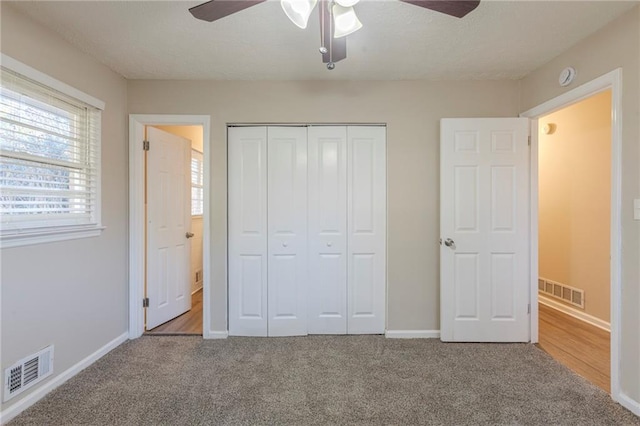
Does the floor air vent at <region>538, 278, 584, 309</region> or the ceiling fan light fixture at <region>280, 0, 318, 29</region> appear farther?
the floor air vent at <region>538, 278, 584, 309</region>

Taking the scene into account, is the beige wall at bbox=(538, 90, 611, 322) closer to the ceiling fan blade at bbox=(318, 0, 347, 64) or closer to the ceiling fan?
the ceiling fan

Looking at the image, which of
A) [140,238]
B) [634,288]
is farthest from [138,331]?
[634,288]

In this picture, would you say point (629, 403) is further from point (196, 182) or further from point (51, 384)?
point (196, 182)

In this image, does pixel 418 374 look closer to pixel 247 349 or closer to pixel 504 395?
pixel 504 395

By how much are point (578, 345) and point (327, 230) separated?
7.88ft

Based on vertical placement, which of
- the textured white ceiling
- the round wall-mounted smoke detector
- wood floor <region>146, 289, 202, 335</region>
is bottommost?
wood floor <region>146, 289, 202, 335</region>

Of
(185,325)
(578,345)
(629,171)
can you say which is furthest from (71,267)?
(578,345)

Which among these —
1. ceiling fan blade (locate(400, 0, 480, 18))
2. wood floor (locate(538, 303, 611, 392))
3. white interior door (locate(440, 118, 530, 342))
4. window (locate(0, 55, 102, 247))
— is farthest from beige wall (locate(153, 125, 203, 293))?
wood floor (locate(538, 303, 611, 392))

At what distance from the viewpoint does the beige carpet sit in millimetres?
1668

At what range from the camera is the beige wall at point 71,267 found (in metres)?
1.69

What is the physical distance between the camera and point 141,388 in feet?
6.31

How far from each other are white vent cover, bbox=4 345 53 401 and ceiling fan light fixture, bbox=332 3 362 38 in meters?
2.62

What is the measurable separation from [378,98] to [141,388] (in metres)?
2.92

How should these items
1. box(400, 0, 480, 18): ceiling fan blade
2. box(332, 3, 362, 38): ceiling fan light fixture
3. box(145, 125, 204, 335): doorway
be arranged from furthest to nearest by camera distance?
box(145, 125, 204, 335): doorway → box(332, 3, 362, 38): ceiling fan light fixture → box(400, 0, 480, 18): ceiling fan blade
